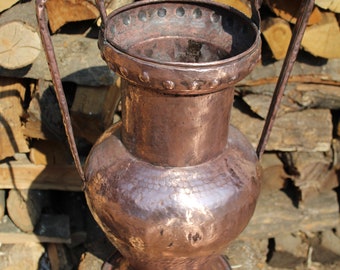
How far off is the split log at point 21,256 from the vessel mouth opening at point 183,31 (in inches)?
50.4

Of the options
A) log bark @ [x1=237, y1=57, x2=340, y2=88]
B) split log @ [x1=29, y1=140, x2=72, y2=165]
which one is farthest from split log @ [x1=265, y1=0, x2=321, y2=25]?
split log @ [x1=29, y1=140, x2=72, y2=165]

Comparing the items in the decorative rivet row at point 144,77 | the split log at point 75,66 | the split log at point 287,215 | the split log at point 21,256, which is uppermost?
the decorative rivet row at point 144,77

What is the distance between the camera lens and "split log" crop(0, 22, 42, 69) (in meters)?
1.69

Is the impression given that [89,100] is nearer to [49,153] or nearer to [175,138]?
[49,153]

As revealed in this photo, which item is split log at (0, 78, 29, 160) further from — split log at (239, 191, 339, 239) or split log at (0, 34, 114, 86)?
split log at (239, 191, 339, 239)

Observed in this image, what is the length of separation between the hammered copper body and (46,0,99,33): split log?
12.7 inches

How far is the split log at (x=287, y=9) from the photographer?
6.27ft

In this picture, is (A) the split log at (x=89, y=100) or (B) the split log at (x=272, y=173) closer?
(A) the split log at (x=89, y=100)

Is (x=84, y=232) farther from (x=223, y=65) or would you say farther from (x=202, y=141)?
(x=223, y=65)

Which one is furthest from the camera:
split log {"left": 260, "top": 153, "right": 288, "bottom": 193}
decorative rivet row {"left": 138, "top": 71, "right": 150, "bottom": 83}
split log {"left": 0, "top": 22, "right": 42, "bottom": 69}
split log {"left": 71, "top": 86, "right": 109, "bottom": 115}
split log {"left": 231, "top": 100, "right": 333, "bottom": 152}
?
split log {"left": 260, "top": 153, "right": 288, "bottom": 193}

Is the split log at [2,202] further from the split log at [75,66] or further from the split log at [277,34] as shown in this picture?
the split log at [277,34]

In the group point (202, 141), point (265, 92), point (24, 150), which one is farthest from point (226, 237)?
point (24, 150)

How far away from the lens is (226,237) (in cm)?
146

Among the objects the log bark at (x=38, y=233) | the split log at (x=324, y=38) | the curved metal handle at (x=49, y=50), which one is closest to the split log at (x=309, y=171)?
the split log at (x=324, y=38)
